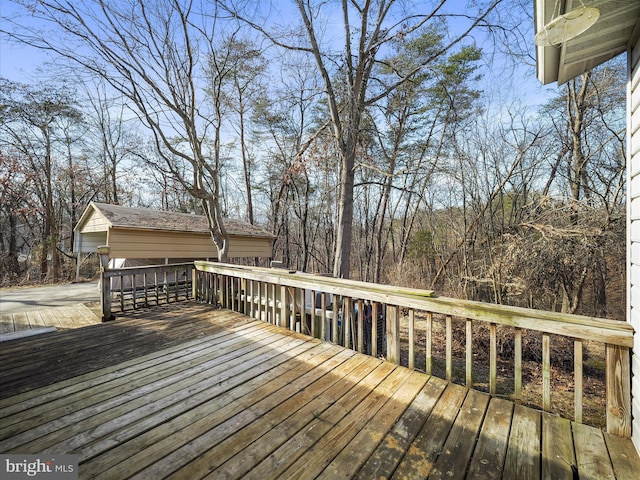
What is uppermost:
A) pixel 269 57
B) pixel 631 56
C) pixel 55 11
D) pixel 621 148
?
pixel 269 57

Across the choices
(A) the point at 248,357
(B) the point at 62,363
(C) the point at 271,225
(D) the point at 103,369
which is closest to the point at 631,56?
(A) the point at 248,357

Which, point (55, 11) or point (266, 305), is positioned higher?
point (55, 11)

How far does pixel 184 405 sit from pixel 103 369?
1205mm

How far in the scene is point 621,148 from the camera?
5715 mm

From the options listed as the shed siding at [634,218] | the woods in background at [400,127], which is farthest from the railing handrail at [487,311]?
the woods in background at [400,127]

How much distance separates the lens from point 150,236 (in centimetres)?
718

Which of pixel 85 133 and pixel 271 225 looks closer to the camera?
pixel 85 133

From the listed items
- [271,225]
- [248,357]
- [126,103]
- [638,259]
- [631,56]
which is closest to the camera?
[638,259]

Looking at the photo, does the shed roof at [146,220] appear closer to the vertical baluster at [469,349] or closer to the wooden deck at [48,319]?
the wooden deck at [48,319]

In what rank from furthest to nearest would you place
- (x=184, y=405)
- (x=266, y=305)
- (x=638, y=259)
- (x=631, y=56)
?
1. (x=266, y=305)
2. (x=184, y=405)
3. (x=631, y=56)
4. (x=638, y=259)

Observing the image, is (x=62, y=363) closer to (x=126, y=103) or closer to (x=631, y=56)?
(x=126, y=103)

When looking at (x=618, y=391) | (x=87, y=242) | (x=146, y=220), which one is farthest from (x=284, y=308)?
(x=87, y=242)

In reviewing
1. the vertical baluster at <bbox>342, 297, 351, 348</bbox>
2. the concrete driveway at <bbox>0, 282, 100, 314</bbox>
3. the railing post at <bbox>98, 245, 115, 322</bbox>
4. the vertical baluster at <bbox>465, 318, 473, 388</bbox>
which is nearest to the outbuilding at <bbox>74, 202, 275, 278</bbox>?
the concrete driveway at <bbox>0, 282, 100, 314</bbox>

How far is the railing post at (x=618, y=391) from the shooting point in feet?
5.40
